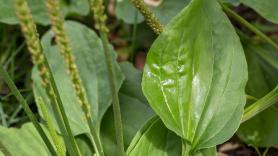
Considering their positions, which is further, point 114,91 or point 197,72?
point 197,72

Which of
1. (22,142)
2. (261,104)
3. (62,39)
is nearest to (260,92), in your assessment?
(261,104)

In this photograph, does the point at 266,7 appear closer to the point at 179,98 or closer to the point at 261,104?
the point at 261,104

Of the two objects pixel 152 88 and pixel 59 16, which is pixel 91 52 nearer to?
pixel 152 88

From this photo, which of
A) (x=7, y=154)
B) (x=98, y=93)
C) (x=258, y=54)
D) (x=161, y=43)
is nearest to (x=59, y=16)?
(x=7, y=154)

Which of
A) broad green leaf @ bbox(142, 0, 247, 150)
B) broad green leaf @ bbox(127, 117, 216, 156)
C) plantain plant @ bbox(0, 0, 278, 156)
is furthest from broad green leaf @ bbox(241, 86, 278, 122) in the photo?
broad green leaf @ bbox(127, 117, 216, 156)

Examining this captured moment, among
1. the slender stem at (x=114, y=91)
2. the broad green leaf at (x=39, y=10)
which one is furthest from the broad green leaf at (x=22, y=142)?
the broad green leaf at (x=39, y=10)

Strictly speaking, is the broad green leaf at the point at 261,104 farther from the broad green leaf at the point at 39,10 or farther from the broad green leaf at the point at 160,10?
the broad green leaf at the point at 39,10

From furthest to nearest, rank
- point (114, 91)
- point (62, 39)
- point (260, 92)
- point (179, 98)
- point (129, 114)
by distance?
point (260, 92) → point (129, 114) → point (179, 98) → point (114, 91) → point (62, 39)
